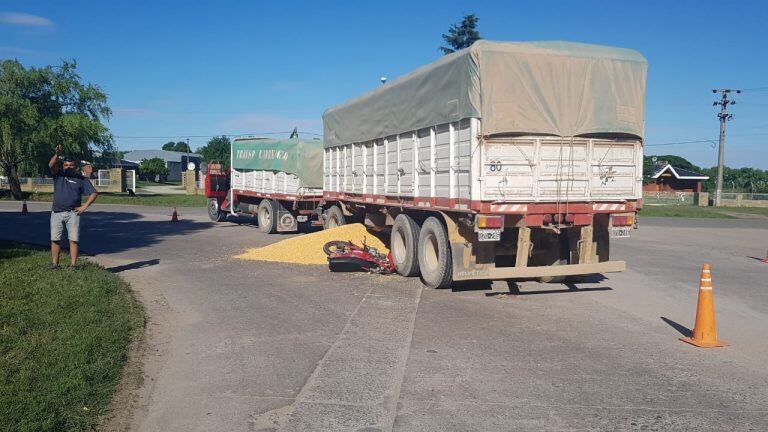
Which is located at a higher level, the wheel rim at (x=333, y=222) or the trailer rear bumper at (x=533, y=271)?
the wheel rim at (x=333, y=222)

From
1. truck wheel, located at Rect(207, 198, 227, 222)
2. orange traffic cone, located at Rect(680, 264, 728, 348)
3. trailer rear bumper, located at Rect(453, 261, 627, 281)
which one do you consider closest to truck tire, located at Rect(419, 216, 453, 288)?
trailer rear bumper, located at Rect(453, 261, 627, 281)

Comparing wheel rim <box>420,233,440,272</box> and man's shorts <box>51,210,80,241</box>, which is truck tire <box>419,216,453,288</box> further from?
man's shorts <box>51,210,80,241</box>

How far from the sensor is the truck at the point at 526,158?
9.55 metres

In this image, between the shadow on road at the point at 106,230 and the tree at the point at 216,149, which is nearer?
the shadow on road at the point at 106,230

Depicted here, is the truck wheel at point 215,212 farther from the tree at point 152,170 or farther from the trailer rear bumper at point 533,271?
the tree at point 152,170

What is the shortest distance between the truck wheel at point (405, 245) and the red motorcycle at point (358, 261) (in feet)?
0.70

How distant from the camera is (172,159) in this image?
113062mm

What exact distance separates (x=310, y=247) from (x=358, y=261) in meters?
2.53

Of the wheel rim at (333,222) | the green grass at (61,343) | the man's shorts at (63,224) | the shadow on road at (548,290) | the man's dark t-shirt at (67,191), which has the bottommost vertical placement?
the shadow on road at (548,290)

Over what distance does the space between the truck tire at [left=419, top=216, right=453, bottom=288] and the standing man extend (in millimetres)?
5560

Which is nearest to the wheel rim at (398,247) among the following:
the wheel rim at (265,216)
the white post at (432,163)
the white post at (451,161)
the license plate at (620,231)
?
the white post at (432,163)

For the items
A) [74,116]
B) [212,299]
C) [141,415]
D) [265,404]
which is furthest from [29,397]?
[74,116]

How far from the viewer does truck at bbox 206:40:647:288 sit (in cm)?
955

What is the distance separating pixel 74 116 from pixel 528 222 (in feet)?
133
